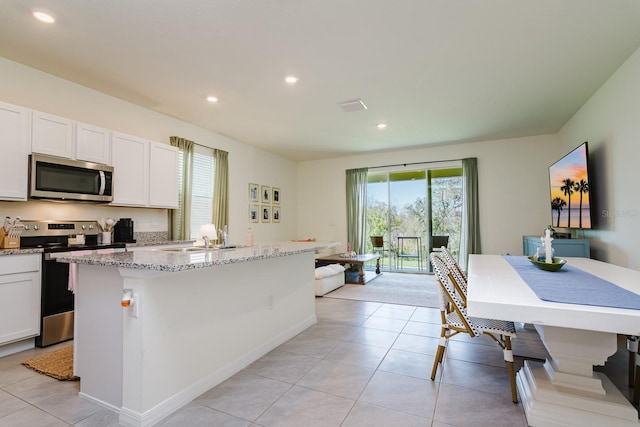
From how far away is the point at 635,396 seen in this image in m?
1.94

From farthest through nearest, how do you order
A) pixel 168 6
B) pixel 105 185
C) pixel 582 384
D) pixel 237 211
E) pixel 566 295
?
pixel 237 211, pixel 105 185, pixel 168 6, pixel 582 384, pixel 566 295

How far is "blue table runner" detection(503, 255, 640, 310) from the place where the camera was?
4.50ft

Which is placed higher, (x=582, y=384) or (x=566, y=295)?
(x=566, y=295)

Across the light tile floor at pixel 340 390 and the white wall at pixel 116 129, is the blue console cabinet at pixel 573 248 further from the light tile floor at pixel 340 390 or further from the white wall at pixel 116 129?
the white wall at pixel 116 129

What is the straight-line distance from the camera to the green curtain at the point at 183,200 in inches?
179

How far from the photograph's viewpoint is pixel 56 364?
8.08ft

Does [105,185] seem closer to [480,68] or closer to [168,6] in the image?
[168,6]

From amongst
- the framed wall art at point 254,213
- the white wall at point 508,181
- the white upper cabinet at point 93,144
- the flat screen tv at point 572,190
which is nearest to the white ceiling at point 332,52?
the white upper cabinet at point 93,144

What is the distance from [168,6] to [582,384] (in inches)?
145

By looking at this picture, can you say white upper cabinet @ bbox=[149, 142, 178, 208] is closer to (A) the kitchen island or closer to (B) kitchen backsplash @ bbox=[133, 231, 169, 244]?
(B) kitchen backsplash @ bbox=[133, 231, 169, 244]

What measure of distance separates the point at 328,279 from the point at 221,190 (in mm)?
2455

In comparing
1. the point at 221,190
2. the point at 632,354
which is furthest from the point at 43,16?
the point at 632,354

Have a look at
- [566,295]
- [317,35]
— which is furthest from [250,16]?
[566,295]

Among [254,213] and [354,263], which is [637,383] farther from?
[254,213]
